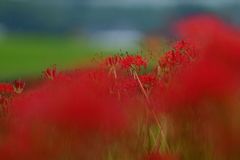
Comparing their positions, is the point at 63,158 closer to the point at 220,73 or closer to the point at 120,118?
the point at 120,118

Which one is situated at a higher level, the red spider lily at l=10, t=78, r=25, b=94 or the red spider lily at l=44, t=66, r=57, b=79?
the red spider lily at l=44, t=66, r=57, b=79

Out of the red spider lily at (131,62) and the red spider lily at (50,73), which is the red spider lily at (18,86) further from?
the red spider lily at (131,62)

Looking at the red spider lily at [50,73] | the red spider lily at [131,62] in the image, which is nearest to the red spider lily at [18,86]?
the red spider lily at [50,73]

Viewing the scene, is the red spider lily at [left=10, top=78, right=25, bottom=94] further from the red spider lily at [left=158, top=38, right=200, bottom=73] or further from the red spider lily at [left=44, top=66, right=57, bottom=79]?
the red spider lily at [left=158, top=38, right=200, bottom=73]

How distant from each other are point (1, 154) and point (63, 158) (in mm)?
60

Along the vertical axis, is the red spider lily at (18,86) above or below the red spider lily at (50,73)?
below

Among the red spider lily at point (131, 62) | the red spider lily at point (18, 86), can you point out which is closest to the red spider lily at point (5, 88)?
the red spider lily at point (18, 86)

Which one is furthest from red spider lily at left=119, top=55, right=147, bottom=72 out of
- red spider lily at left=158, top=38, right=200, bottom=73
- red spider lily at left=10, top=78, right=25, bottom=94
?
red spider lily at left=10, top=78, right=25, bottom=94

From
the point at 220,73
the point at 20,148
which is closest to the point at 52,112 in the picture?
the point at 20,148

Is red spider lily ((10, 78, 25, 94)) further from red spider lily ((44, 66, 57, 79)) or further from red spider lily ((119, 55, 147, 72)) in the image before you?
red spider lily ((119, 55, 147, 72))

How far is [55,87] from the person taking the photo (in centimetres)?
37

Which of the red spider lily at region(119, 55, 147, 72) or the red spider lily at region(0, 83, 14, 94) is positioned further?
the red spider lily at region(0, 83, 14, 94)

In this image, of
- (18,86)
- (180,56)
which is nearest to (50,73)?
(18,86)

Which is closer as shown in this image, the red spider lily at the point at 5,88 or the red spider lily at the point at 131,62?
the red spider lily at the point at 131,62
